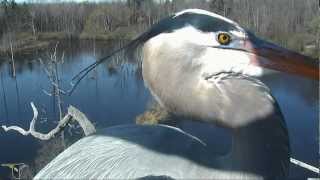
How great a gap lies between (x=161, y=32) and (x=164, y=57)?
8 centimetres

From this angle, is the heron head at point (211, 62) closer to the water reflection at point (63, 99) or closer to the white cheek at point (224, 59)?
the white cheek at point (224, 59)

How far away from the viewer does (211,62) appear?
133 centimetres

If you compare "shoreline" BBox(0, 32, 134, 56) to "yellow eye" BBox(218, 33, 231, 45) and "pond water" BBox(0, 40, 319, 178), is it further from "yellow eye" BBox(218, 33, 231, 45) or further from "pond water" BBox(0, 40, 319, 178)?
"yellow eye" BBox(218, 33, 231, 45)

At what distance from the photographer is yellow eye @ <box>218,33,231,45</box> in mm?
1317

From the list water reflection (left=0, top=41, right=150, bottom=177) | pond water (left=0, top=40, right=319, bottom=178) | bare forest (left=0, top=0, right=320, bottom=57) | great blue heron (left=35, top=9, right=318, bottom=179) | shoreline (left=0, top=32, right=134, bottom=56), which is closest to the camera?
great blue heron (left=35, top=9, right=318, bottom=179)

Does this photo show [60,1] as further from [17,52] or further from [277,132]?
[277,132]

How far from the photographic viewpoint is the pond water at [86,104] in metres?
8.42

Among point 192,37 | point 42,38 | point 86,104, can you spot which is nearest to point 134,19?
point 42,38

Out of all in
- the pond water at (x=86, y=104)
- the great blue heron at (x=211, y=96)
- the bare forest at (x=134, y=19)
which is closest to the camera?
the great blue heron at (x=211, y=96)

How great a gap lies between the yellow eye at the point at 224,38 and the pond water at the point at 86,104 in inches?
141

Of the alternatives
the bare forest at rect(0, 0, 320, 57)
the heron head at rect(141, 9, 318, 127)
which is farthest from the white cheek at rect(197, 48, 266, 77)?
the bare forest at rect(0, 0, 320, 57)

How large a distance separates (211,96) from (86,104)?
10794 millimetres

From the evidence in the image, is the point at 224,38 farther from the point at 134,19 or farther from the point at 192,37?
the point at 134,19

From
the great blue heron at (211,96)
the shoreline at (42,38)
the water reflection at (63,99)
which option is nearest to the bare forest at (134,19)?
the shoreline at (42,38)
